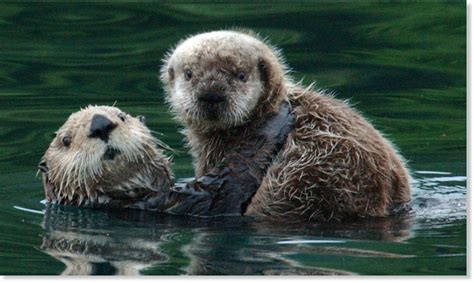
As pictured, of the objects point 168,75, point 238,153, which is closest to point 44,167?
point 168,75

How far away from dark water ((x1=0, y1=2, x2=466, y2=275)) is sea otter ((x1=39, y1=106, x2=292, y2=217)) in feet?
0.39

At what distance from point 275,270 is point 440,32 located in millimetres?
6242

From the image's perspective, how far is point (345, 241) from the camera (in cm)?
690

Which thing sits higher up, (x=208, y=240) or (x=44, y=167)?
(x=44, y=167)

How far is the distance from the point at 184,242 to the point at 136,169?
717 millimetres

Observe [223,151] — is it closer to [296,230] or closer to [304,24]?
[296,230]

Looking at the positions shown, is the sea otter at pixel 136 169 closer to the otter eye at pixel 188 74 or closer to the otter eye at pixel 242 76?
the otter eye at pixel 242 76

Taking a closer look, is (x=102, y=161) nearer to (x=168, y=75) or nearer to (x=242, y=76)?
(x=168, y=75)

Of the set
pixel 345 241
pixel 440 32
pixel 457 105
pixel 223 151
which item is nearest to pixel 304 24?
pixel 440 32

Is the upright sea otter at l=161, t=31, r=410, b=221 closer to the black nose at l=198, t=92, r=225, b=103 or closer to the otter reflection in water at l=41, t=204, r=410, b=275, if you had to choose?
the black nose at l=198, t=92, r=225, b=103

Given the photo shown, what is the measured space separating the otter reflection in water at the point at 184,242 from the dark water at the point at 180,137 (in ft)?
0.04

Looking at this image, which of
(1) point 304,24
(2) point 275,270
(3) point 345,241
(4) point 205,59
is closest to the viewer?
(2) point 275,270

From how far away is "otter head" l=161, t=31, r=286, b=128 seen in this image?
731 cm

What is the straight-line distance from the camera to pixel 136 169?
7570 mm
